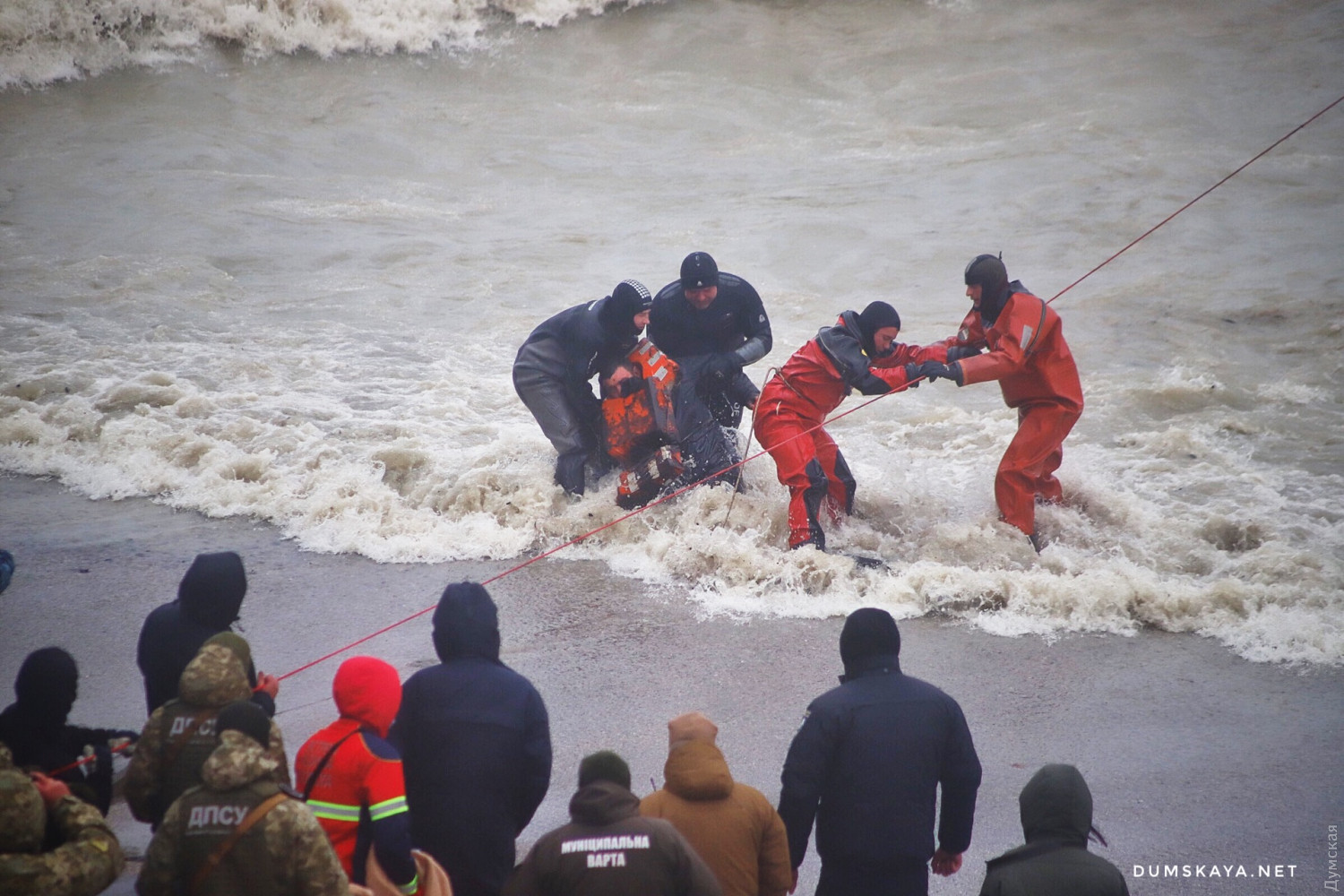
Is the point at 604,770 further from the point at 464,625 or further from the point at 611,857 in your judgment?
the point at 464,625

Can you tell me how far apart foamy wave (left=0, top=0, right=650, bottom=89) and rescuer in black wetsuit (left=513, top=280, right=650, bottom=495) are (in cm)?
2264

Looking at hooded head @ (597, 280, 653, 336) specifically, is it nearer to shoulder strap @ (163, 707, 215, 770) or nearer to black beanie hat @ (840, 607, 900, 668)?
black beanie hat @ (840, 607, 900, 668)

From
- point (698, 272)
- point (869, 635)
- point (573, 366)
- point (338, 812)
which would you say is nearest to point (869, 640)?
point (869, 635)

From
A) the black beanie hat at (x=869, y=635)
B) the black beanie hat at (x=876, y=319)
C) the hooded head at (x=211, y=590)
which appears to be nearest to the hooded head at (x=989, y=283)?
the black beanie hat at (x=876, y=319)

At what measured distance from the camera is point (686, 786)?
9.82ft

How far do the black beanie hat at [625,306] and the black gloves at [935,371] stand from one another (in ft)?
6.37

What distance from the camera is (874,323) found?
722cm

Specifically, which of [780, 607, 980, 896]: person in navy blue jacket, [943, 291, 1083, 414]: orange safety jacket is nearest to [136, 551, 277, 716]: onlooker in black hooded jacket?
[780, 607, 980, 896]: person in navy blue jacket

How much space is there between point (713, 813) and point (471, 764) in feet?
2.44

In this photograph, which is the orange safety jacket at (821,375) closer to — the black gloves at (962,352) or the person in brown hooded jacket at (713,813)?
the black gloves at (962,352)

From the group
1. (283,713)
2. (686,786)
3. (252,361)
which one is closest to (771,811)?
(686,786)

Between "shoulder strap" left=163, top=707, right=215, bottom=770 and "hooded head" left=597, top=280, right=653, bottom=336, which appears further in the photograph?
"hooded head" left=597, top=280, right=653, bottom=336

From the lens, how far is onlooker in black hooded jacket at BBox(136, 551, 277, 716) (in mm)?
3801

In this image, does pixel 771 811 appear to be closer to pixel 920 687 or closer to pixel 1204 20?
pixel 920 687
